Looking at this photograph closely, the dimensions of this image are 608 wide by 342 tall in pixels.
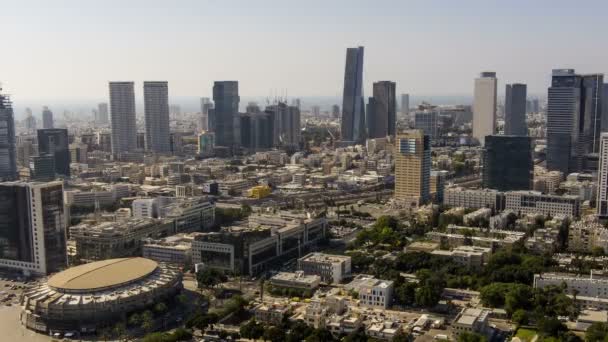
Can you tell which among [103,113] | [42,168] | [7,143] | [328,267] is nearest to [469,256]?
[328,267]

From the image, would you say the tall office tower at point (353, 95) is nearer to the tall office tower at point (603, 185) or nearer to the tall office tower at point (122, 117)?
the tall office tower at point (122, 117)

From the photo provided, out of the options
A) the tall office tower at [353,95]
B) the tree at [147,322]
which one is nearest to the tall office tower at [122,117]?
the tall office tower at [353,95]

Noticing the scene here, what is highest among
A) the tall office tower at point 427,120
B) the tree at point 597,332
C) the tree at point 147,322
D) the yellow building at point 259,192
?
the tall office tower at point 427,120

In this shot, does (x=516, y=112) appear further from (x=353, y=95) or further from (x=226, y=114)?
(x=226, y=114)

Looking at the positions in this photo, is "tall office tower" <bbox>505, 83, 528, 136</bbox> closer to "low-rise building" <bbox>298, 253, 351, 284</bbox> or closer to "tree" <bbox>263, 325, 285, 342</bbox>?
"low-rise building" <bbox>298, 253, 351, 284</bbox>

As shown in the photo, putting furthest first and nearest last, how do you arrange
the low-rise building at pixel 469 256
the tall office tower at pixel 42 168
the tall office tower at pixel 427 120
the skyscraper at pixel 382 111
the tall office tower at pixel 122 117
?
the skyscraper at pixel 382 111, the tall office tower at pixel 427 120, the tall office tower at pixel 122 117, the tall office tower at pixel 42 168, the low-rise building at pixel 469 256

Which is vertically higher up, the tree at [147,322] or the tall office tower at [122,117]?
the tall office tower at [122,117]

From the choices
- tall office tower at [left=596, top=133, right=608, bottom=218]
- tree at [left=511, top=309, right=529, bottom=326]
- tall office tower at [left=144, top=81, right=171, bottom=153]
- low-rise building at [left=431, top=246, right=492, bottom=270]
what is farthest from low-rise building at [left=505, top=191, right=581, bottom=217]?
tall office tower at [left=144, top=81, right=171, bottom=153]
